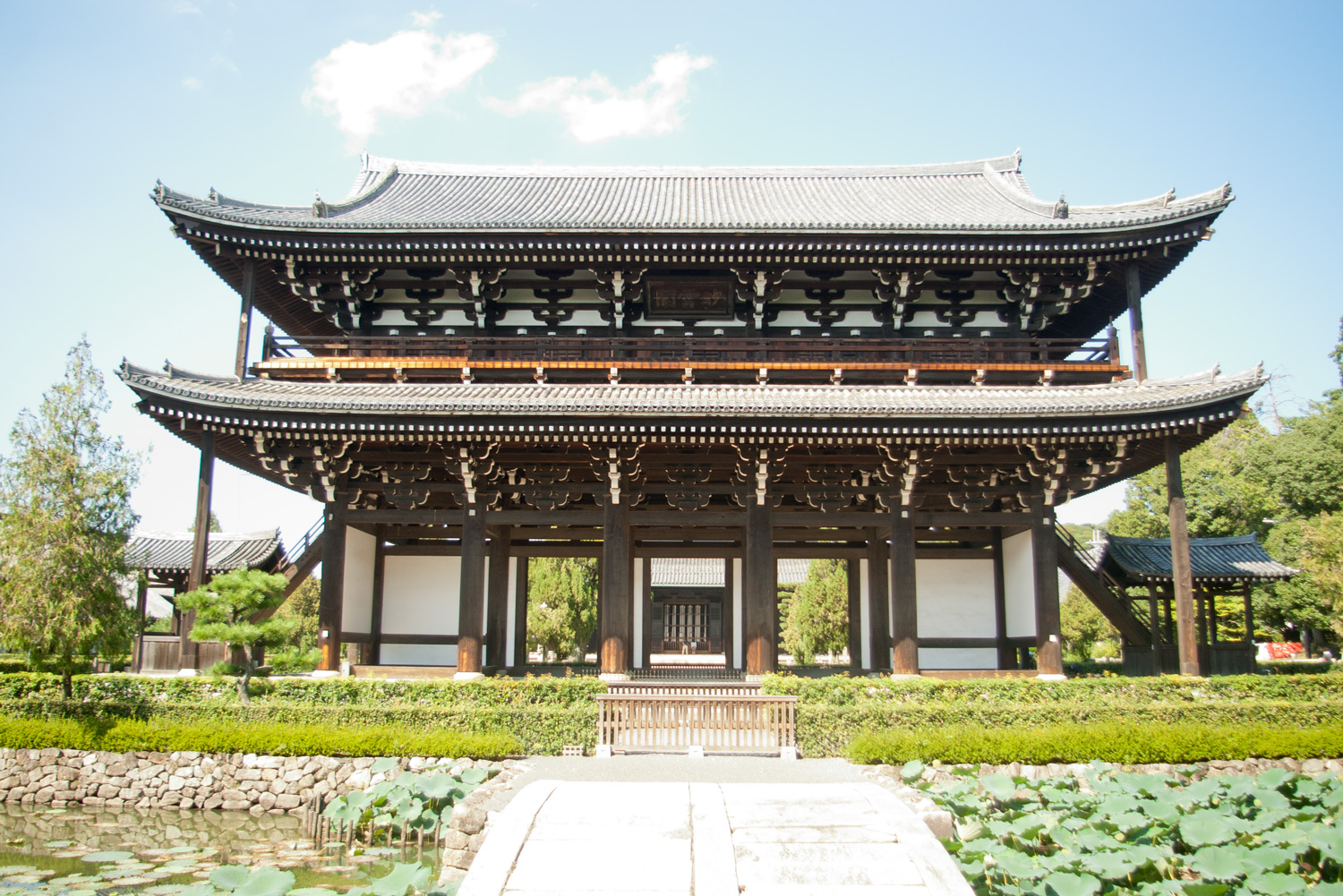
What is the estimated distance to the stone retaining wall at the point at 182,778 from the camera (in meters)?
13.1

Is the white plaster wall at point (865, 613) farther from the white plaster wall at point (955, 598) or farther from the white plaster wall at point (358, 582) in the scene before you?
the white plaster wall at point (358, 582)

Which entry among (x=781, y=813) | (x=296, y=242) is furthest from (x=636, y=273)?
(x=781, y=813)

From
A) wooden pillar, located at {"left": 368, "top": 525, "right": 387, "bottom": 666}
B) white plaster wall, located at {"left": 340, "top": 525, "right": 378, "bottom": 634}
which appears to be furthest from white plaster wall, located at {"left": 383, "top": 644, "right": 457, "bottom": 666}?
white plaster wall, located at {"left": 340, "top": 525, "right": 378, "bottom": 634}

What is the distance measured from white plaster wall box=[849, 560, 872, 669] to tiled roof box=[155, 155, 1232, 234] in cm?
833

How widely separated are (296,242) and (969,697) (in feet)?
54.1

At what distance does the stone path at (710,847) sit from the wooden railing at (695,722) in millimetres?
5862

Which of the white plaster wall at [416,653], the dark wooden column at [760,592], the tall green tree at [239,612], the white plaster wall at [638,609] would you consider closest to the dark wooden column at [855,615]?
the dark wooden column at [760,592]

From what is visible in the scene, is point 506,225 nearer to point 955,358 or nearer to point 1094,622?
point 955,358

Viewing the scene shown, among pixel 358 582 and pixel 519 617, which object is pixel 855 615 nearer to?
pixel 519 617

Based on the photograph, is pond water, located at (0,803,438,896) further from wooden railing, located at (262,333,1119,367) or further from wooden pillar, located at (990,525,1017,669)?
wooden pillar, located at (990,525,1017,669)

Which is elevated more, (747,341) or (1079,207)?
(1079,207)

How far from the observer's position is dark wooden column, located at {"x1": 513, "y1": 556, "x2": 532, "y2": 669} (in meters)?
20.0

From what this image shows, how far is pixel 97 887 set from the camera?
9219 millimetres

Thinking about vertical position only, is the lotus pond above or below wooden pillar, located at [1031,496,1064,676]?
below
